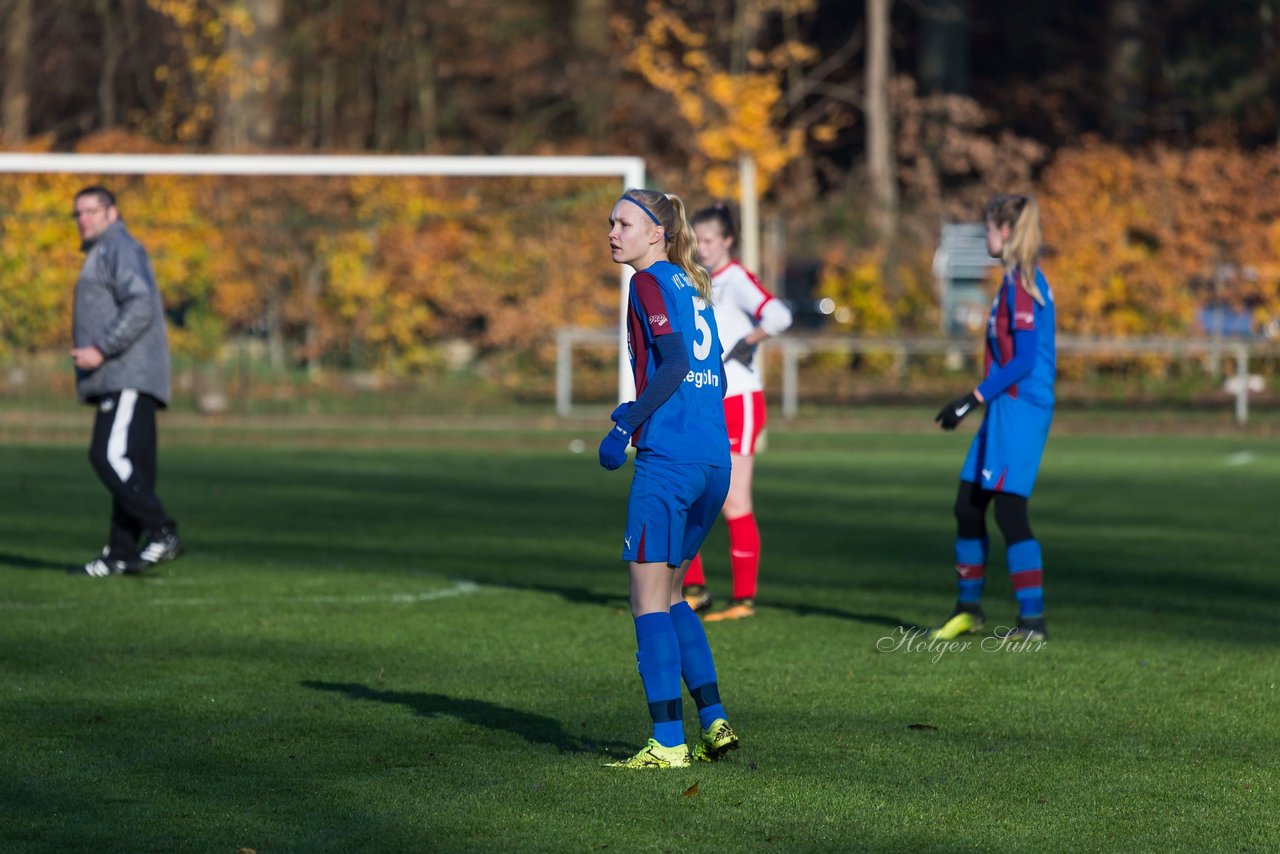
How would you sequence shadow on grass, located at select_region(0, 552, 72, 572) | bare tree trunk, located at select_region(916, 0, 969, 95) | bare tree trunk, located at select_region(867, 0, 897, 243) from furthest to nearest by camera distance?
bare tree trunk, located at select_region(916, 0, 969, 95), bare tree trunk, located at select_region(867, 0, 897, 243), shadow on grass, located at select_region(0, 552, 72, 572)

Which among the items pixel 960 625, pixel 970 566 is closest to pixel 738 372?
pixel 970 566

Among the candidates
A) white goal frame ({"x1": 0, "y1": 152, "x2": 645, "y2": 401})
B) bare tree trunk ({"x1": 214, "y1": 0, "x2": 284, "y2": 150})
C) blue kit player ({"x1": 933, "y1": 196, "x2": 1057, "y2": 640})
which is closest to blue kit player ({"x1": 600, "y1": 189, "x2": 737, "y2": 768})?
blue kit player ({"x1": 933, "y1": 196, "x2": 1057, "y2": 640})

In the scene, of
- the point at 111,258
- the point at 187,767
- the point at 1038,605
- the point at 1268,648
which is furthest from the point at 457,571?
the point at 187,767

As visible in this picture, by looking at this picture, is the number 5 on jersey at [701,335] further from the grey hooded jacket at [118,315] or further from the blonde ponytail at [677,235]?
the grey hooded jacket at [118,315]

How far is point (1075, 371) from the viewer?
1107 inches

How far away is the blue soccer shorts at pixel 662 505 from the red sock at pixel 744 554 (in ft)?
11.9

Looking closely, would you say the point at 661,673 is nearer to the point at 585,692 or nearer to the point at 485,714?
the point at 485,714

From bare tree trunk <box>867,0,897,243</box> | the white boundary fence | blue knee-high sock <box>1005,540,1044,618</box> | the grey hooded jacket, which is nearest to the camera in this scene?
blue knee-high sock <box>1005,540,1044,618</box>

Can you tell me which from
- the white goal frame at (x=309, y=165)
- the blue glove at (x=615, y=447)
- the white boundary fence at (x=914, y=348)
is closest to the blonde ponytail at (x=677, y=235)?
the blue glove at (x=615, y=447)

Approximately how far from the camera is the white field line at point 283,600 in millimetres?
9906

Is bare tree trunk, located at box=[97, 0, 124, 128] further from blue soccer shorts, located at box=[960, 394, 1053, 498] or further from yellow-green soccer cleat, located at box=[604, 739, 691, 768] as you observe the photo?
yellow-green soccer cleat, located at box=[604, 739, 691, 768]

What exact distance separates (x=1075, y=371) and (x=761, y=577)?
1759cm

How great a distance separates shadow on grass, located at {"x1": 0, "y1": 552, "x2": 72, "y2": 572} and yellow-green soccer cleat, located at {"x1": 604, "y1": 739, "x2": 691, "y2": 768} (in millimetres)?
5930

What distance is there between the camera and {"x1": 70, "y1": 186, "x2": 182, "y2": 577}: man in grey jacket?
11047 millimetres
